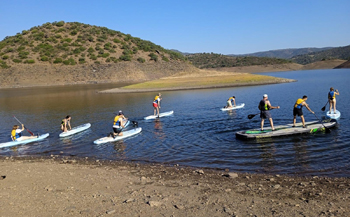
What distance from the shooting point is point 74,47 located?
321ft

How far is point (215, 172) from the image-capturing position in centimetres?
1080

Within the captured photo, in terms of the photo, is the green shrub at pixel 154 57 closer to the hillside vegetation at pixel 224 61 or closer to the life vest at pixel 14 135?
the hillside vegetation at pixel 224 61

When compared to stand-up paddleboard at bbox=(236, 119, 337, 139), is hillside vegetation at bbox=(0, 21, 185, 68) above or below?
above

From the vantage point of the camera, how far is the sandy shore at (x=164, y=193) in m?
7.25

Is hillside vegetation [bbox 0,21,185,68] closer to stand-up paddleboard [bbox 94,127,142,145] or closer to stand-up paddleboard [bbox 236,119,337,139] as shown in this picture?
stand-up paddleboard [bbox 94,127,142,145]

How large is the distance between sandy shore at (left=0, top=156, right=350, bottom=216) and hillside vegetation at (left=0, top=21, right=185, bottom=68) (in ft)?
276

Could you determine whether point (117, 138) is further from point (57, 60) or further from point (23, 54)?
point (23, 54)

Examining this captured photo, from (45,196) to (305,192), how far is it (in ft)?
22.9

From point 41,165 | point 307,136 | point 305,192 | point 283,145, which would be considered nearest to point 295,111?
point 307,136

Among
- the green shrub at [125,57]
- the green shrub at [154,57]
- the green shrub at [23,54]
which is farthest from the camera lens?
the green shrub at [154,57]

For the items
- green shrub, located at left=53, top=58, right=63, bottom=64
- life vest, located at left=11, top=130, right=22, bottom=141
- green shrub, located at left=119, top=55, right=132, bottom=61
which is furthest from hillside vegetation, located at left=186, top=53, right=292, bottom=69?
life vest, located at left=11, top=130, right=22, bottom=141

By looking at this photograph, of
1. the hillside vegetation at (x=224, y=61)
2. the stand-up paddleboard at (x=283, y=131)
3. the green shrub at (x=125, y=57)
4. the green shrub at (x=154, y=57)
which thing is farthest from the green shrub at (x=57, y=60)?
the hillside vegetation at (x=224, y=61)

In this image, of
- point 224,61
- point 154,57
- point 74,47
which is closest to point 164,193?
point 154,57

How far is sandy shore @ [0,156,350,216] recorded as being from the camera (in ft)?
23.8
